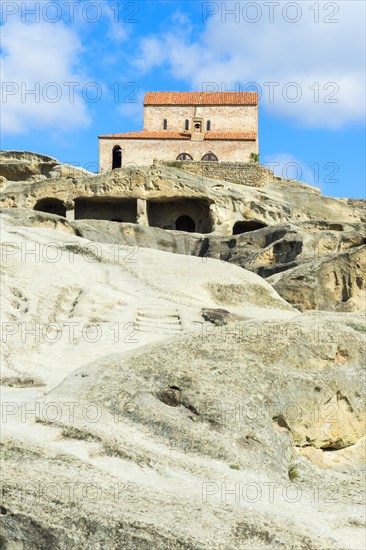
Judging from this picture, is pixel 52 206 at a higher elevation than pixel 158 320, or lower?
higher

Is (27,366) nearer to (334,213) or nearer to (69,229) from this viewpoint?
(69,229)

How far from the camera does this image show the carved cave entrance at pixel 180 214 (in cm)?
3212

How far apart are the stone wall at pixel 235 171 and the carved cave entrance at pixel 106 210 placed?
359 cm

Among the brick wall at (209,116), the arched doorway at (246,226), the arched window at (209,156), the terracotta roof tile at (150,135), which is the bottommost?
the arched doorway at (246,226)

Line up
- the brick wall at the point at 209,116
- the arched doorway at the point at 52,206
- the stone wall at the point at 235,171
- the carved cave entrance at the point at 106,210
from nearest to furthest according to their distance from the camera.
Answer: the arched doorway at the point at 52,206, the carved cave entrance at the point at 106,210, the stone wall at the point at 235,171, the brick wall at the point at 209,116

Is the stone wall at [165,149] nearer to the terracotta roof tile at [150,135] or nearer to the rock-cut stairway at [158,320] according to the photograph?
the terracotta roof tile at [150,135]

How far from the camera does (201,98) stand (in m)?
51.9

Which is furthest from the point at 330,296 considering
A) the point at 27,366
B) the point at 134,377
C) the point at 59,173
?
the point at 59,173

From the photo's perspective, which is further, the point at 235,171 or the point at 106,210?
the point at 235,171

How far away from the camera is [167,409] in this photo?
693cm

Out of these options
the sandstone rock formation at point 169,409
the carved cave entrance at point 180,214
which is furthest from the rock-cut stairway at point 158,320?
the carved cave entrance at point 180,214

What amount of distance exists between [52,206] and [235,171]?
8.74 meters

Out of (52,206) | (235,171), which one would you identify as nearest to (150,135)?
(235,171)

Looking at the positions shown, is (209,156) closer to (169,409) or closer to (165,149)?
(165,149)
